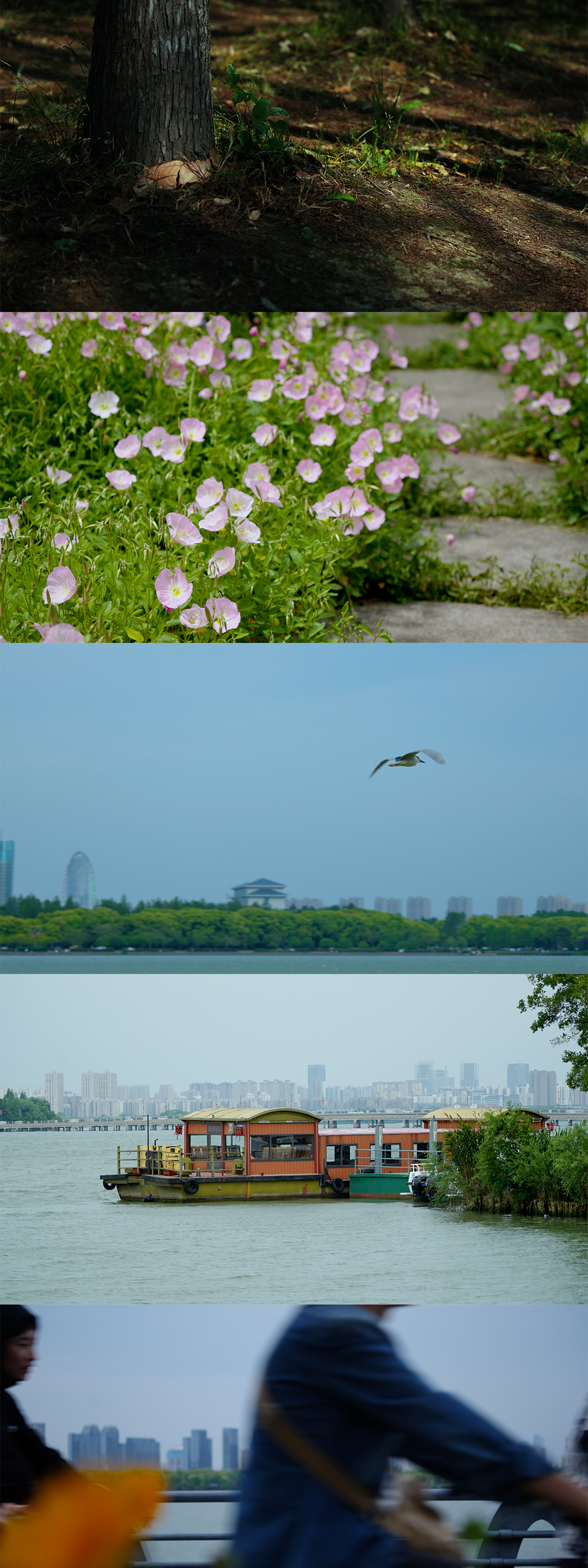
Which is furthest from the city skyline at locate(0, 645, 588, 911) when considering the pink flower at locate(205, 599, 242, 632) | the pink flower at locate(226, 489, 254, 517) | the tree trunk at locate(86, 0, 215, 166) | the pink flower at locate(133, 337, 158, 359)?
the pink flower at locate(133, 337, 158, 359)

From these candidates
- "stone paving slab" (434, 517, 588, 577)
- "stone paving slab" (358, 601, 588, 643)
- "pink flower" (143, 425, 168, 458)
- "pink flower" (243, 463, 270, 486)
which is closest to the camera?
"pink flower" (243, 463, 270, 486)

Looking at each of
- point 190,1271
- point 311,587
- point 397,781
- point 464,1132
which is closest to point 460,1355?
point 464,1132

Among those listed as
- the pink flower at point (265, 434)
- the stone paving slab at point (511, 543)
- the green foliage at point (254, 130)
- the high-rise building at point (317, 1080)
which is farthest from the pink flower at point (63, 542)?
the stone paving slab at point (511, 543)

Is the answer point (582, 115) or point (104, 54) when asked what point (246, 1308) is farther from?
point (582, 115)

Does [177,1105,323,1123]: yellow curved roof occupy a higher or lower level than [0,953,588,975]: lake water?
lower

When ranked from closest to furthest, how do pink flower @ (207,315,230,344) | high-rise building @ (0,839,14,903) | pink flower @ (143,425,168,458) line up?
high-rise building @ (0,839,14,903)
pink flower @ (143,425,168,458)
pink flower @ (207,315,230,344)

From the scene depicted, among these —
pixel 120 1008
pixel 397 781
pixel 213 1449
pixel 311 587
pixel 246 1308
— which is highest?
pixel 311 587

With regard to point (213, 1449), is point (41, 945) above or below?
above

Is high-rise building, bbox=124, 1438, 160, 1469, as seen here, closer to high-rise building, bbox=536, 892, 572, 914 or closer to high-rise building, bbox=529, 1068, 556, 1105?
high-rise building, bbox=529, 1068, 556, 1105
